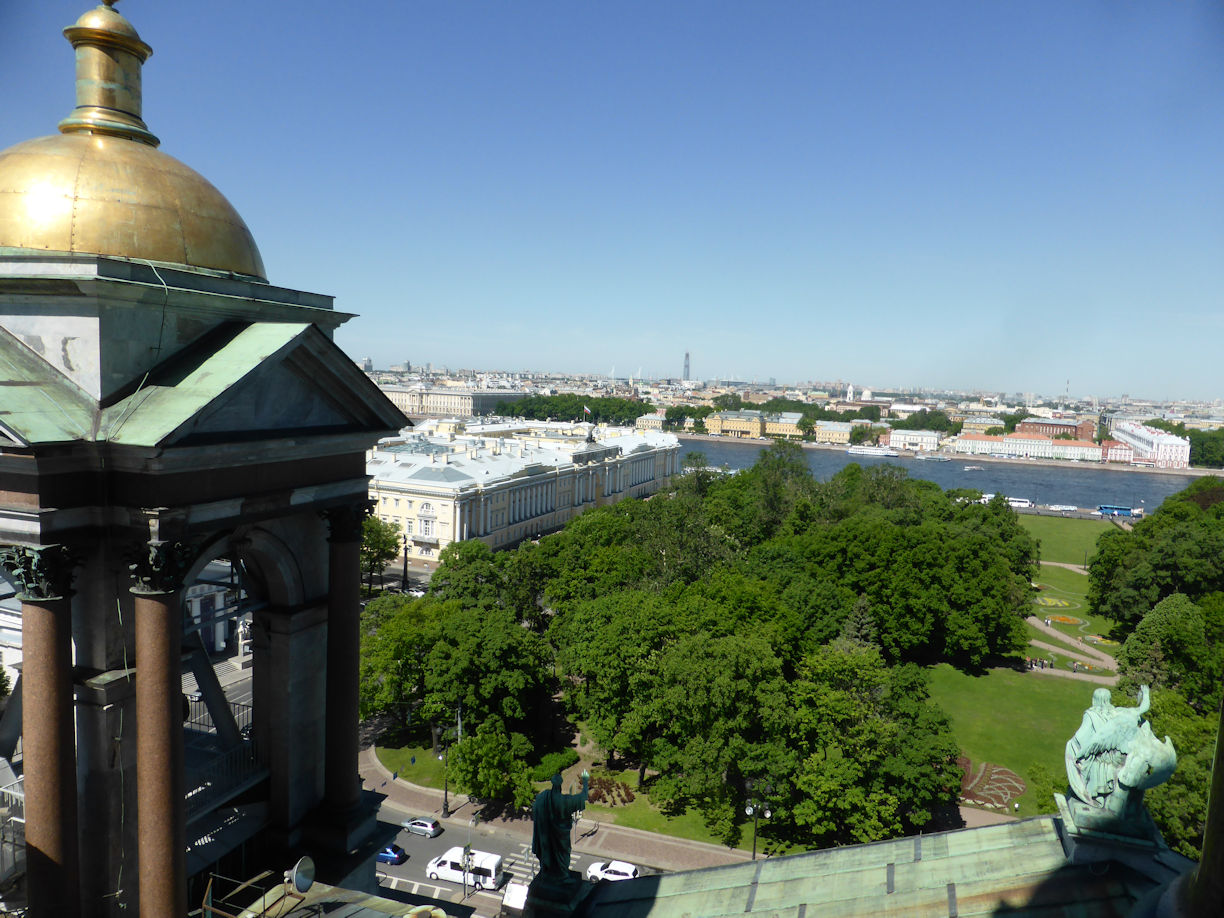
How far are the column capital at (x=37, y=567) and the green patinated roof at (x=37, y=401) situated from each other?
1219mm

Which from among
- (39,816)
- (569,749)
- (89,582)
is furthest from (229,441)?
(569,749)

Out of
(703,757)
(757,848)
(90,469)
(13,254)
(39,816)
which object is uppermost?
(13,254)

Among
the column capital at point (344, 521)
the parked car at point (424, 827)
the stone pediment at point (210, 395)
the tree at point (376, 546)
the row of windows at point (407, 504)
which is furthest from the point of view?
the row of windows at point (407, 504)

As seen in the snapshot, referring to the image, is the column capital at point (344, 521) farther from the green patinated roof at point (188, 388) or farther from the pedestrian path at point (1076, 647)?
the pedestrian path at point (1076, 647)

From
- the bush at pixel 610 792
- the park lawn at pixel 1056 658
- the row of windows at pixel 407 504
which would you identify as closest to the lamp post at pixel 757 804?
the bush at pixel 610 792

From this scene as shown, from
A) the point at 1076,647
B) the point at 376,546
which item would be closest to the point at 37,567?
the point at 376,546

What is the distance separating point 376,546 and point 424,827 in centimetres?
3674

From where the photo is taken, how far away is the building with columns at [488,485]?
79625 millimetres

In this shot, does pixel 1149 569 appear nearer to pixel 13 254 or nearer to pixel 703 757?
pixel 703 757

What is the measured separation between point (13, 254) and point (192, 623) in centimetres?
490

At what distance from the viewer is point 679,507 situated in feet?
213

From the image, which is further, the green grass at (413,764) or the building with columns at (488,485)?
the building with columns at (488,485)

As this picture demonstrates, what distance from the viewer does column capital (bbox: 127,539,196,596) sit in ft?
28.4

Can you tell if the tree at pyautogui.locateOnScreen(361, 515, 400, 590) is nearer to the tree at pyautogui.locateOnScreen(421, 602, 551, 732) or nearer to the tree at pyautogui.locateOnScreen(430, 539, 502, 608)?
the tree at pyautogui.locateOnScreen(430, 539, 502, 608)
